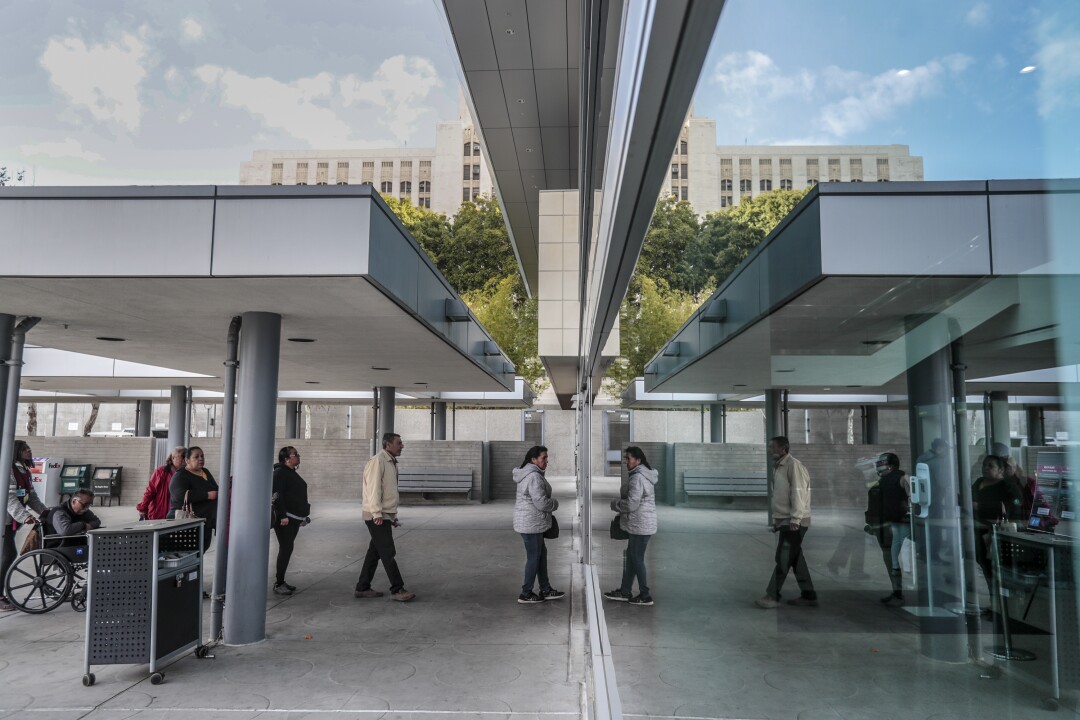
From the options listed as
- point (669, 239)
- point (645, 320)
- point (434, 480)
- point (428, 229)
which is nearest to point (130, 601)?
point (645, 320)

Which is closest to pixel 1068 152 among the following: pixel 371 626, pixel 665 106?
pixel 665 106

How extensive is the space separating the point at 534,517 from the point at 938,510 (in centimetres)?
773

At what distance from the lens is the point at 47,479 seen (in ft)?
65.8

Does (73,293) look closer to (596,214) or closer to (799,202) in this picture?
(596,214)

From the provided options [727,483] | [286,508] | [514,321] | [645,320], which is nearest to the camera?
[727,483]

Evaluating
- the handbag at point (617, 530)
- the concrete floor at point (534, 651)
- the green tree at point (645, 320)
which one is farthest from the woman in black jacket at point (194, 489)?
the green tree at point (645, 320)

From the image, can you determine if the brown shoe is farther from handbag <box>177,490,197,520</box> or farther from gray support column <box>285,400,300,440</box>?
gray support column <box>285,400,300,440</box>

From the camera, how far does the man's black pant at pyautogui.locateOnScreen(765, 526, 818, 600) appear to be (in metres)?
1.18

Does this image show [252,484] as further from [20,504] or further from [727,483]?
[727,483]

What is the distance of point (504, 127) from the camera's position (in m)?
10.8

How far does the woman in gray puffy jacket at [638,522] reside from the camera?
3.07m

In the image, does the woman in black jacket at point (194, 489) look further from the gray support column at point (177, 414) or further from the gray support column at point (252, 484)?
the gray support column at point (177, 414)

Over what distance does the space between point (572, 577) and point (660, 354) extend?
7.55 metres

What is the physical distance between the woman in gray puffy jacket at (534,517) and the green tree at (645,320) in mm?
3684
